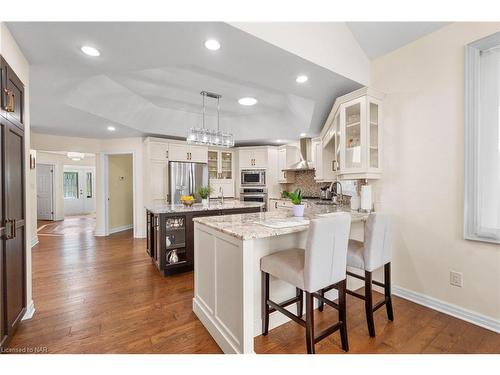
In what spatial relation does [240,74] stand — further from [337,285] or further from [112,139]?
[112,139]

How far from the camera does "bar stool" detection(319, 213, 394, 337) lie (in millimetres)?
1831

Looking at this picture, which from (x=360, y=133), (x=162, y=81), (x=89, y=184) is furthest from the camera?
(x=89, y=184)

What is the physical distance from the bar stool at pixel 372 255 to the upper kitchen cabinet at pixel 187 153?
439 centimetres

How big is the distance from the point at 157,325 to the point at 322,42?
2.93 metres

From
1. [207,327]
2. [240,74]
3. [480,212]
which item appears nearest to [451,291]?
[480,212]

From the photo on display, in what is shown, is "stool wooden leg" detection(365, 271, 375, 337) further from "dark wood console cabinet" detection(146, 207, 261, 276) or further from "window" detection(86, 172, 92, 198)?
"window" detection(86, 172, 92, 198)

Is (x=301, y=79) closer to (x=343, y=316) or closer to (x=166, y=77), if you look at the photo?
Answer: (x=166, y=77)

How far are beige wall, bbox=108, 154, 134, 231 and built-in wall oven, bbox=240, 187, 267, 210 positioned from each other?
3111 millimetres

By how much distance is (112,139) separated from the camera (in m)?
5.47

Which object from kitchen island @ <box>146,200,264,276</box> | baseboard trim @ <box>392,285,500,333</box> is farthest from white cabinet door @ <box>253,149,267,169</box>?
Answer: baseboard trim @ <box>392,285,500,333</box>

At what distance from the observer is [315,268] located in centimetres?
146

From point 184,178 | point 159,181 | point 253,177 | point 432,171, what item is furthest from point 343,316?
point 253,177

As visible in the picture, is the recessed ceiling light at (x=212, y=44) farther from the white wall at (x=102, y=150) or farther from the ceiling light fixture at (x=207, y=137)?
the white wall at (x=102, y=150)
